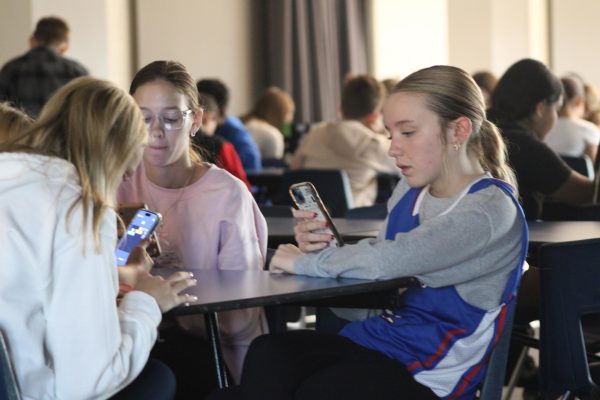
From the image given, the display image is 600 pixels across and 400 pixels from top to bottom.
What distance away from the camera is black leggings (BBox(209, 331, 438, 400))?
2105 mm

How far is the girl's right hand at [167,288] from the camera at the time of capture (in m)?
1.98

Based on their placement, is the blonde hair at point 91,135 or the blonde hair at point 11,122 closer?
the blonde hair at point 91,135

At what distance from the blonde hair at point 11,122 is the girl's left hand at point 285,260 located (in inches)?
25.5

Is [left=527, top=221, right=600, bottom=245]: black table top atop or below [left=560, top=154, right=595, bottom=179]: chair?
atop

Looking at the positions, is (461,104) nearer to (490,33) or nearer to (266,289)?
(266,289)

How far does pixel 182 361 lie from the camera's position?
271 cm

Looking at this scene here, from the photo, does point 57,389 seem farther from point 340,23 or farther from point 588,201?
point 340,23

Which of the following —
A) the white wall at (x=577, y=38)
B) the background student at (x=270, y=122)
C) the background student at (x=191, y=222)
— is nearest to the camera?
the background student at (x=191, y=222)

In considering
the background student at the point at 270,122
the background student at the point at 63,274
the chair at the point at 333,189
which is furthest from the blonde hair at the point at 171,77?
the background student at the point at 270,122

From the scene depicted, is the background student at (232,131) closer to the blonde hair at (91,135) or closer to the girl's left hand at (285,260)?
the girl's left hand at (285,260)

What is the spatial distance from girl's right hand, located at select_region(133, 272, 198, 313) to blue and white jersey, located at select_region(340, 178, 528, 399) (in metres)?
0.44

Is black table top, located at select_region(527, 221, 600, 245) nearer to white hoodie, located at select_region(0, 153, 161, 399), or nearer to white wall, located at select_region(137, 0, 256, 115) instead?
white hoodie, located at select_region(0, 153, 161, 399)

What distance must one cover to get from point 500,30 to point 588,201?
695cm

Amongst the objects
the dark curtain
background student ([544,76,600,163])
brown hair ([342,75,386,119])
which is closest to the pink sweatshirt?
brown hair ([342,75,386,119])
